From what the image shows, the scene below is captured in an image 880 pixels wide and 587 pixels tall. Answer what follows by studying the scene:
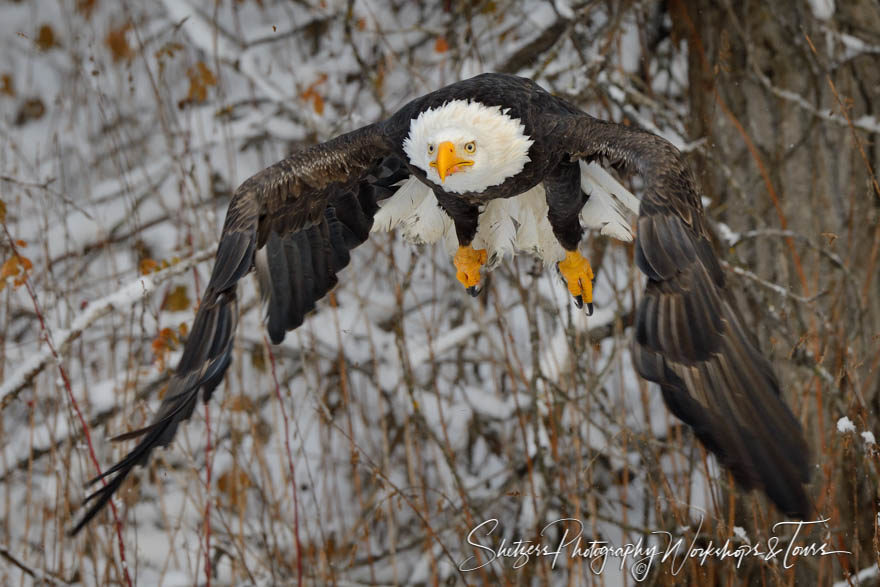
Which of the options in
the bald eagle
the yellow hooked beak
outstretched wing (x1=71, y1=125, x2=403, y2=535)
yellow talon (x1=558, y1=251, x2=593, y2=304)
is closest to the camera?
the bald eagle

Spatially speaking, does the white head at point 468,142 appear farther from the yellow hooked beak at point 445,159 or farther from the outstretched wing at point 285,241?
the outstretched wing at point 285,241

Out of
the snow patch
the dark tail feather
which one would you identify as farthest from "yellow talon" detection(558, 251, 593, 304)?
the dark tail feather

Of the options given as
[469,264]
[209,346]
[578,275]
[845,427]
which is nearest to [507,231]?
[469,264]

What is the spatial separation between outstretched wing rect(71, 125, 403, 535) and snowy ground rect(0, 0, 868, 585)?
23 centimetres

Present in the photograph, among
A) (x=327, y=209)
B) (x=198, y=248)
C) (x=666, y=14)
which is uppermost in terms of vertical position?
(x=666, y=14)

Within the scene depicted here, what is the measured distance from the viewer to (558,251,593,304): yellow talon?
3092 millimetres

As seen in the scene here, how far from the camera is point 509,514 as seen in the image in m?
4.38

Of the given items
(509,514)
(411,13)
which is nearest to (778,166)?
(509,514)

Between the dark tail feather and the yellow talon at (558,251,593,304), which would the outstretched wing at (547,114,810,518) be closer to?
the yellow talon at (558,251,593,304)

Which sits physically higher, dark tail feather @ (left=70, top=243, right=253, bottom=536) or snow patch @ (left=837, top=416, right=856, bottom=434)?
dark tail feather @ (left=70, top=243, right=253, bottom=536)

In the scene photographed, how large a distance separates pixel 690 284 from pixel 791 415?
407 mm

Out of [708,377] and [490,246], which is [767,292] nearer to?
[490,246]

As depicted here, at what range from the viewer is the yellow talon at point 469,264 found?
3.15 m

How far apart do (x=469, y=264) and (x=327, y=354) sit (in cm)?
126
